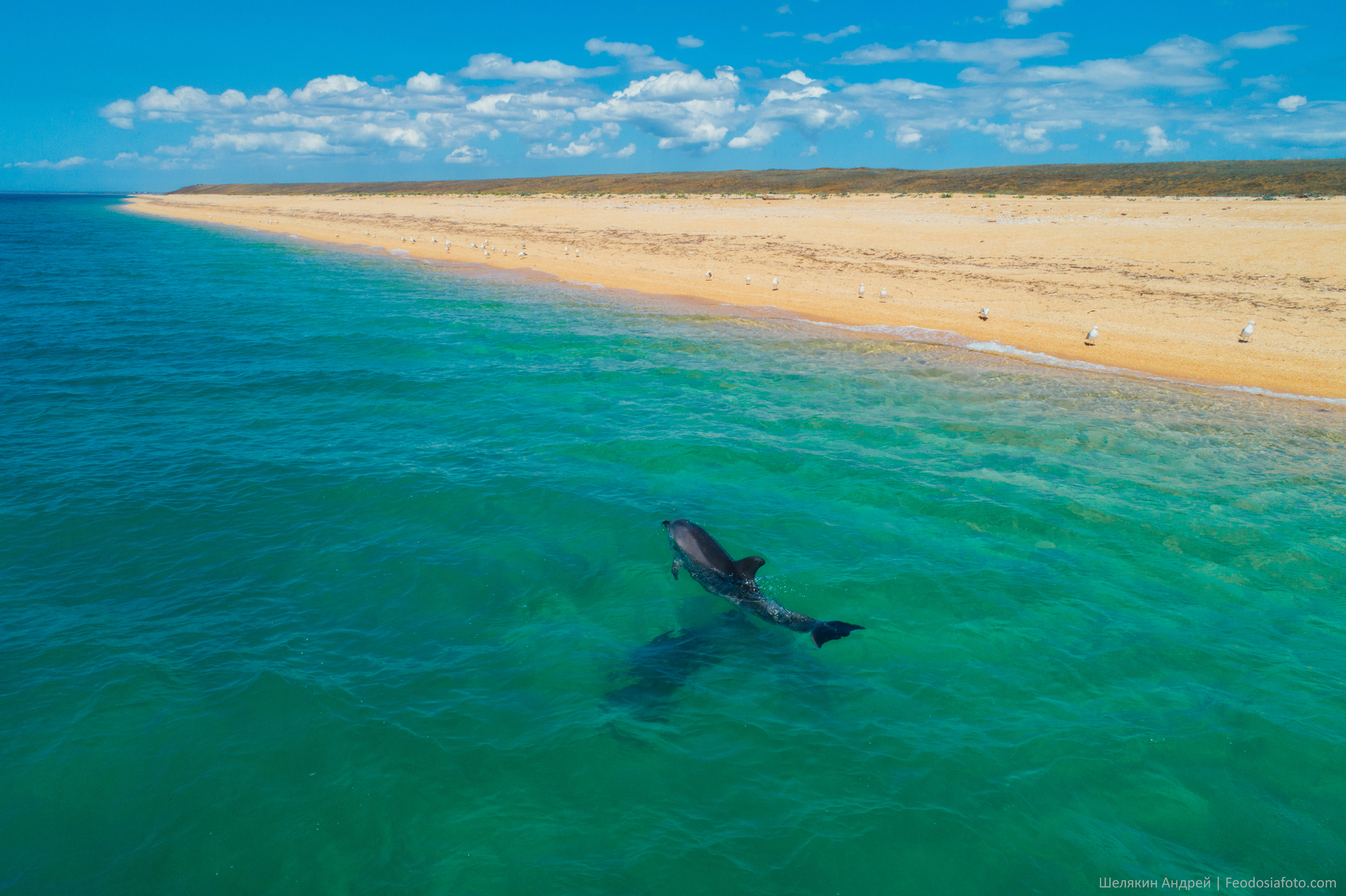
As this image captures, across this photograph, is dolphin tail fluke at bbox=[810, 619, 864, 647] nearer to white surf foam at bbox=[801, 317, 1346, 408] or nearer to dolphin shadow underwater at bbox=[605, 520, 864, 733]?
dolphin shadow underwater at bbox=[605, 520, 864, 733]

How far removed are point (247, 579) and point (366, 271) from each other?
41.2 meters

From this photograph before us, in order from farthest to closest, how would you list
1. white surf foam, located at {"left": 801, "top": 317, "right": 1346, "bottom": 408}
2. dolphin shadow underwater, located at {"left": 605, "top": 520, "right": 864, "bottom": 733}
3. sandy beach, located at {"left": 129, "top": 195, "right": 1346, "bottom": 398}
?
1. sandy beach, located at {"left": 129, "top": 195, "right": 1346, "bottom": 398}
2. white surf foam, located at {"left": 801, "top": 317, "right": 1346, "bottom": 408}
3. dolphin shadow underwater, located at {"left": 605, "top": 520, "right": 864, "bottom": 733}

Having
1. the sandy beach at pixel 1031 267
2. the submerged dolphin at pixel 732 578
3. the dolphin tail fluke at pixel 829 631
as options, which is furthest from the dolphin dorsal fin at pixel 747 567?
the sandy beach at pixel 1031 267

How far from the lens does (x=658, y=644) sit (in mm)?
9727

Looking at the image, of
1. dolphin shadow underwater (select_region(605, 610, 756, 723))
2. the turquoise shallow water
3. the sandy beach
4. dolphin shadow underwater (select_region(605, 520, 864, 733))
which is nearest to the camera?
the turquoise shallow water

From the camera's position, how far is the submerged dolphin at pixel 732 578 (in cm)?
920

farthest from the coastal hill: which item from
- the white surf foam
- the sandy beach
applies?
the white surf foam

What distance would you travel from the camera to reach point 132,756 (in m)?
7.49

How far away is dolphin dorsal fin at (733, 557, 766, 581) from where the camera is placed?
387 inches

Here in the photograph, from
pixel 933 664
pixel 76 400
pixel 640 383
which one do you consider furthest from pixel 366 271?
pixel 933 664

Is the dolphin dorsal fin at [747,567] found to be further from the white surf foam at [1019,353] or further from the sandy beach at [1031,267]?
the sandy beach at [1031,267]

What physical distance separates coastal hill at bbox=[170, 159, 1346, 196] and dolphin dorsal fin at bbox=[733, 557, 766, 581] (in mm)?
75742

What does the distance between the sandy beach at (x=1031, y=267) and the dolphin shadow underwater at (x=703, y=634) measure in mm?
19678

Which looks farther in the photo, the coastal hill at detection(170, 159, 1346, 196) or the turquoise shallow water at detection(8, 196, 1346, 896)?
the coastal hill at detection(170, 159, 1346, 196)
